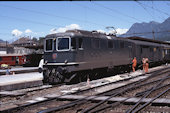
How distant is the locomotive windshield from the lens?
513 inches

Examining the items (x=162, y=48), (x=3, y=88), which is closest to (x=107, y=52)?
(x=3, y=88)

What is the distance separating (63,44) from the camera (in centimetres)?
1320

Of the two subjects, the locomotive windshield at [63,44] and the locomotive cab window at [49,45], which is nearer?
the locomotive windshield at [63,44]

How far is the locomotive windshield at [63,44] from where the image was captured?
13.0 metres

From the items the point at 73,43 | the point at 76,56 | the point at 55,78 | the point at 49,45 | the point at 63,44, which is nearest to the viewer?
the point at 76,56

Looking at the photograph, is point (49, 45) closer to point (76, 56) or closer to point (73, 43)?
point (73, 43)

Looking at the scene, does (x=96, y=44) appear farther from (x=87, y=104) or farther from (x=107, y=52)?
(x=87, y=104)

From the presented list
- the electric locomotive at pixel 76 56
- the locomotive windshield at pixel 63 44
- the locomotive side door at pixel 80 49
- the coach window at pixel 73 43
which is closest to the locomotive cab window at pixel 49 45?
the electric locomotive at pixel 76 56

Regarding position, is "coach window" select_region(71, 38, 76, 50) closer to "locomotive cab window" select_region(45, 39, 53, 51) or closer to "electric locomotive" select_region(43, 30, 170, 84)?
"electric locomotive" select_region(43, 30, 170, 84)

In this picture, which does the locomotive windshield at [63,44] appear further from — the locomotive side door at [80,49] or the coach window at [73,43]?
the locomotive side door at [80,49]

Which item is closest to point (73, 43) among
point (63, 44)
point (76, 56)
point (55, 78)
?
point (63, 44)

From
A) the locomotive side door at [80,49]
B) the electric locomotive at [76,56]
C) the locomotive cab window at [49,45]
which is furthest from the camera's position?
the locomotive cab window at [49,45]

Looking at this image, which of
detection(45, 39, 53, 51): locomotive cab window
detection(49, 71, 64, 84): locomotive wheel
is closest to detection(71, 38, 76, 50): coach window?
detection(45, 39, 53, 51): locomotive cab window

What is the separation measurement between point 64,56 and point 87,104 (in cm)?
559
